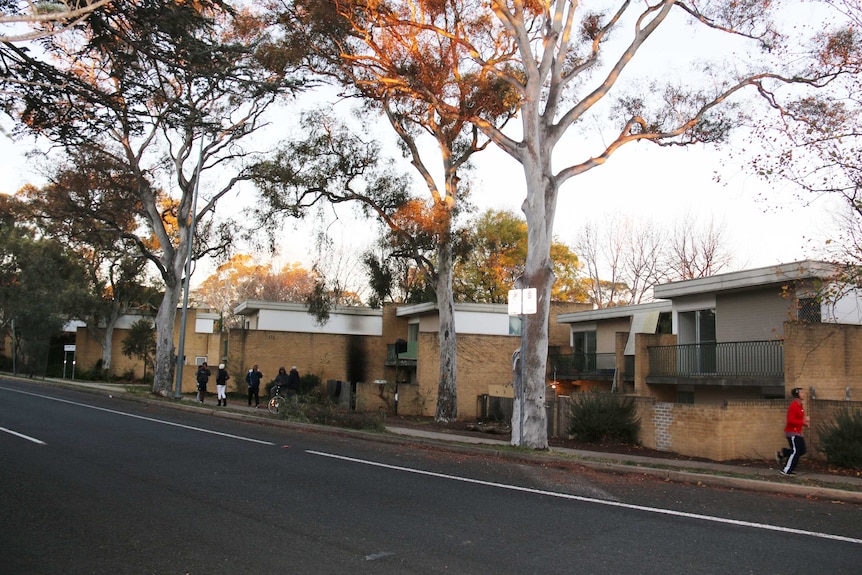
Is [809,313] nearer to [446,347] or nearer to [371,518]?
[446,347]

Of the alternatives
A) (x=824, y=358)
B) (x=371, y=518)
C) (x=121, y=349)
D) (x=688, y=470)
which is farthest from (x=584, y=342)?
(x=121, y=349)

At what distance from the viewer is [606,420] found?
18516 millimetres

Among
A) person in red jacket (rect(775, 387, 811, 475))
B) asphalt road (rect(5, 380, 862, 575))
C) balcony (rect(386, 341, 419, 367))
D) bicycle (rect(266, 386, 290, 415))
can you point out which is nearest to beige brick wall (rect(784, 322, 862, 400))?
person in red jacket (rect(775, 387, 811, 475))

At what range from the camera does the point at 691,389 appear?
81.7ft

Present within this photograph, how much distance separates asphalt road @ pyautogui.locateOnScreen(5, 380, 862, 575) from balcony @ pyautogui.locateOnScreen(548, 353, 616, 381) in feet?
62.3

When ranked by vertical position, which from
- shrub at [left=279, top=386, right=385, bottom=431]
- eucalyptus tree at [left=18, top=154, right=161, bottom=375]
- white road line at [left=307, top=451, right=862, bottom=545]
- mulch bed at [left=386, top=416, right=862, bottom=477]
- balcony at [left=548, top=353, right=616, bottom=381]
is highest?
eucalyptus tree at [left=18, top=154, right=161, bottom=375]

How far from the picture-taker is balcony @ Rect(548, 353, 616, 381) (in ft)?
104

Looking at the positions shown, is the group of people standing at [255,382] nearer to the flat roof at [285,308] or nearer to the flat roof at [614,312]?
the flat roof at [285,308]

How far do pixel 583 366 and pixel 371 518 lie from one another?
2679 centimetres

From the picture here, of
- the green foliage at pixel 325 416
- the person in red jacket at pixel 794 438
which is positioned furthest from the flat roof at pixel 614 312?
the person in red jacket at pixel 794 438

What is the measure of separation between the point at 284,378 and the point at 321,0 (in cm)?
1331

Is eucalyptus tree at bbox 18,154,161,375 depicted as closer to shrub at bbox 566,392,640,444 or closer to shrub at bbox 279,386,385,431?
shrub at bbox 279,386,385,431

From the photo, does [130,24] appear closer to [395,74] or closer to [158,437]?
[158,437]

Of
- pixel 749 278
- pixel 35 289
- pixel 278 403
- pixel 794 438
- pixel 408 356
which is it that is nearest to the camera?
pixel 794 438
